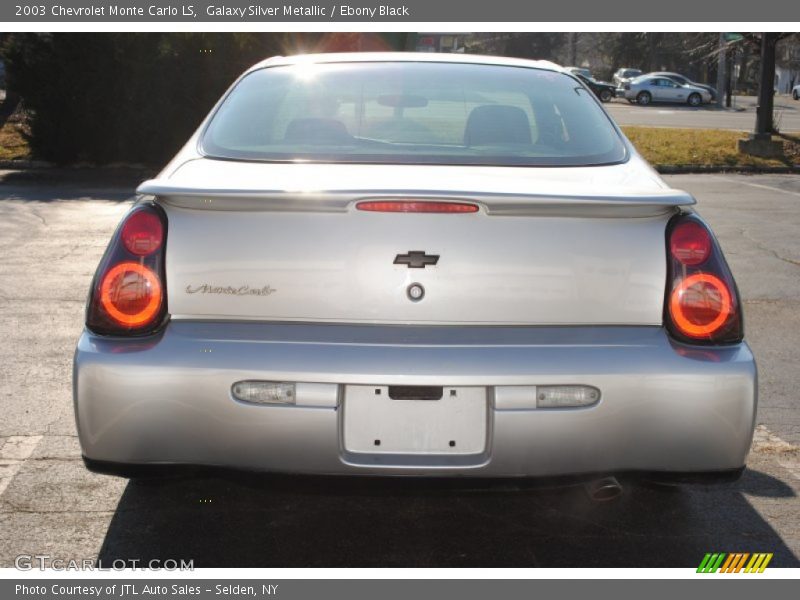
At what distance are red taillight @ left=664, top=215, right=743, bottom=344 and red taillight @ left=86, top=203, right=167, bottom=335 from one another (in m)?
1.49

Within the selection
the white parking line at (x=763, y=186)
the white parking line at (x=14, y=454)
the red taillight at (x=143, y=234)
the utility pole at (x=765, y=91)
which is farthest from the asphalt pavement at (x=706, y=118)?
the red taillight at (x=143, y=234)

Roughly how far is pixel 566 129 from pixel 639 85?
4808 cm

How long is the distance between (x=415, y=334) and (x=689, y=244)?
87 centimetres

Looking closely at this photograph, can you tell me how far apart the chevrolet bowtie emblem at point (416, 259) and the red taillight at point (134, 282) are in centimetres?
70

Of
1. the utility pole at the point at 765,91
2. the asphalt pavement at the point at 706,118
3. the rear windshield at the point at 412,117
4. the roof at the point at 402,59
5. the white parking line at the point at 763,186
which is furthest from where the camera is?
the asphalt pavement at the point at 706,118

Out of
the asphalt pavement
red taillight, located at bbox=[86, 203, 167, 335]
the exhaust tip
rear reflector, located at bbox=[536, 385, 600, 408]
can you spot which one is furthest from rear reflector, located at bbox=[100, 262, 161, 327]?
the asphalt pavement

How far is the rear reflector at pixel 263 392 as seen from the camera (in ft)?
10.3

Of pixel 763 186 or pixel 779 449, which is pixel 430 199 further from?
pixel 763 186

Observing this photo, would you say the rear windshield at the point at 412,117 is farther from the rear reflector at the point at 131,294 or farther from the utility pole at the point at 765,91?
the utility pole at the point at 765,91

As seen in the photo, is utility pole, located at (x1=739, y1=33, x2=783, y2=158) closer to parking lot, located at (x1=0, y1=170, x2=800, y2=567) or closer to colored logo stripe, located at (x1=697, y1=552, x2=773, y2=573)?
parking lot, located at (x1=0, y1=170, x2=800, y2=567)

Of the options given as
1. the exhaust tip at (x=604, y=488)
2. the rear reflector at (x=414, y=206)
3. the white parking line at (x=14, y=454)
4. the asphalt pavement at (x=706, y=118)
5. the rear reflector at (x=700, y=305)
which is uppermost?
the rear reflector at (x=414, y=206)

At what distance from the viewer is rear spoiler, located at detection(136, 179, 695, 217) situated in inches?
125

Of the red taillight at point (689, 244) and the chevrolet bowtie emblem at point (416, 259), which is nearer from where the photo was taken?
the chevrolet bowtie emblem at point (416, 259)

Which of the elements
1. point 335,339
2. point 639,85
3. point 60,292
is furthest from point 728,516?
point 639,85
